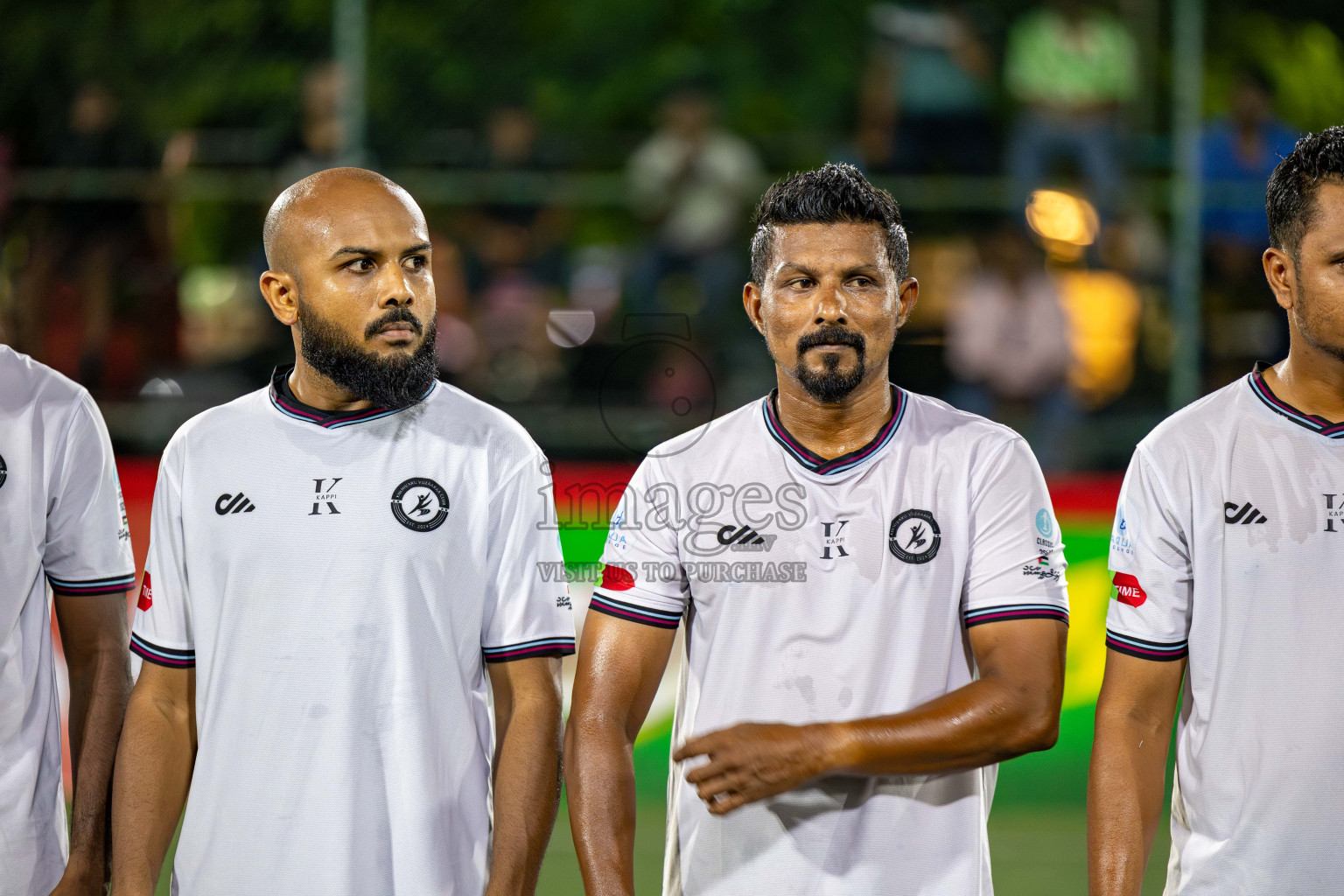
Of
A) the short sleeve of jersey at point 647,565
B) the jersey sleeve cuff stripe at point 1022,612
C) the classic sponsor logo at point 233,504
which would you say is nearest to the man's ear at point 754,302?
the short sleeve of jersey at point 647,565

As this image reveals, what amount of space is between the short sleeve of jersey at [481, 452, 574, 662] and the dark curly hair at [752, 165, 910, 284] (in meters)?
0.73

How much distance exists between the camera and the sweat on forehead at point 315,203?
10.7ft

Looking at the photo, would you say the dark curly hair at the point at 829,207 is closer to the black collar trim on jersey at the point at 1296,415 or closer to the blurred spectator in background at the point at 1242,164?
the black collar trim on jersey at the point at 1296,415

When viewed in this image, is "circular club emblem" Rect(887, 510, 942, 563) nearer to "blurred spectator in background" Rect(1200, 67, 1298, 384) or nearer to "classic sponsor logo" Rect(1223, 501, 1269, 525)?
"classic sponsor logo" Rect(1223, 501, 1269, 525)

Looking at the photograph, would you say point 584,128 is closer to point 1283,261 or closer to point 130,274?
point 130,274

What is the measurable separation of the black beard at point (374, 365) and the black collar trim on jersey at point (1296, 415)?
1.77m

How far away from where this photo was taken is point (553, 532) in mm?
3244

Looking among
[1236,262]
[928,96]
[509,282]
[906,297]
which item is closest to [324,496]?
[906,297]

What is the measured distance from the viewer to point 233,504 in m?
3.17

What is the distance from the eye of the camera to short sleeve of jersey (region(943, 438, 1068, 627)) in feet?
10.1

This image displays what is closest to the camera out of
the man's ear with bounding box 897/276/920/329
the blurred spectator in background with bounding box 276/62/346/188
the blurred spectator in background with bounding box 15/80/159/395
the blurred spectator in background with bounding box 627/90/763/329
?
the man's ear with bounding box 897/276/920/329

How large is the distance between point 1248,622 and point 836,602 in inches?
32.5

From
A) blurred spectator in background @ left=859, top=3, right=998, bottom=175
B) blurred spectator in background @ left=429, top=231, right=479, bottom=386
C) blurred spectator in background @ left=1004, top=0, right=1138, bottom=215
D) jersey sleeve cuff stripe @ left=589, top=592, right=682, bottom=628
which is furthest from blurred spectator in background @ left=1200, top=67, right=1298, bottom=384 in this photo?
jersey sleeve cuff stripe @ left=589, top=592, right=682, bottom=628

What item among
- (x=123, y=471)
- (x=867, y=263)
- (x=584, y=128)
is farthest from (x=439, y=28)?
(x=867, y=263)
